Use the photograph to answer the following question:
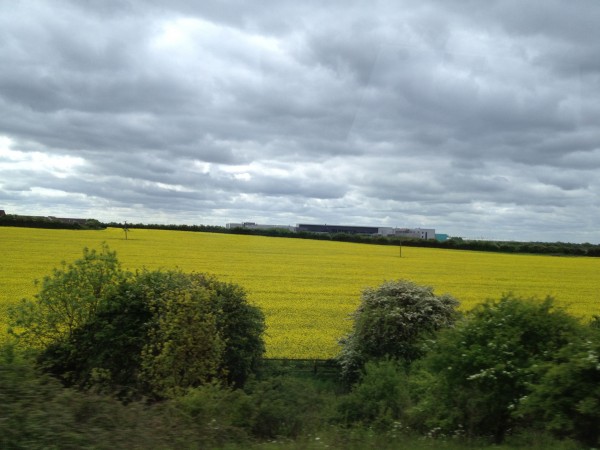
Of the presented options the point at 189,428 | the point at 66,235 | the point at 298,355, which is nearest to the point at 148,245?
the point at 66,235

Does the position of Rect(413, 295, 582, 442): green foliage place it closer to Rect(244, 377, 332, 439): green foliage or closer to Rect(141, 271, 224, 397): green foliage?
Rect(244, 377, 332, 439): green foliage

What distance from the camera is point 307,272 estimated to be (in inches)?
1586

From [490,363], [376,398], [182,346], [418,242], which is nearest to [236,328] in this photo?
[182,346]

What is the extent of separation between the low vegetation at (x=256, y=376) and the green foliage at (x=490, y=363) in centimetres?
3

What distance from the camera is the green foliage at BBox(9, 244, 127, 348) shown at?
15.6m

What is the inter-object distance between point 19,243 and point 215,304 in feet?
108

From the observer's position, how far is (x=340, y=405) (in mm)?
13031

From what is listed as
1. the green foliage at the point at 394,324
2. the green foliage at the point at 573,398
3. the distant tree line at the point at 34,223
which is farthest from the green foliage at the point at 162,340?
the distant tree line at the point at 34,223

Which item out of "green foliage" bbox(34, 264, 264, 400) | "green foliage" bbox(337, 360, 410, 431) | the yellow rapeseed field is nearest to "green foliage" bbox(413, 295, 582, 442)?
"green foliage" bbox(337, 360, 410, 431)

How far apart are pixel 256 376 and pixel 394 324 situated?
5.12 meters

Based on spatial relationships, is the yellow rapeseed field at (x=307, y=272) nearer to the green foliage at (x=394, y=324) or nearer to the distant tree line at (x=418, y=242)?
the green foliage at (x=394, y=324)

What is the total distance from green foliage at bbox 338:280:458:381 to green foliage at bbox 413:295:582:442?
730cm

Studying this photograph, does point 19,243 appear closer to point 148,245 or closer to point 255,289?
point 148,245

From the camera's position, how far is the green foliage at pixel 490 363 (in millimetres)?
9172
